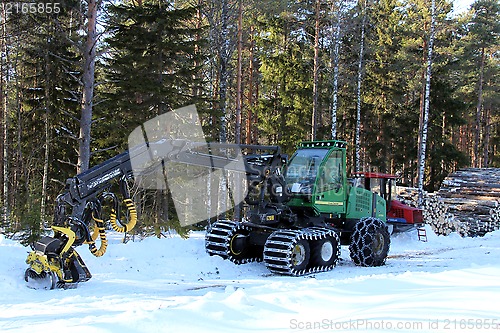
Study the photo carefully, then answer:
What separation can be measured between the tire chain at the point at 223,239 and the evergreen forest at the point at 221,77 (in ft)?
11.5

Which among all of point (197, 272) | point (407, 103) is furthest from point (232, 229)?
point (407, 103)

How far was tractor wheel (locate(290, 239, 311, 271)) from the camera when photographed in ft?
30.9

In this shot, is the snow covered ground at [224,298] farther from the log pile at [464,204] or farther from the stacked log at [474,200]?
the stacked log at [474,200]

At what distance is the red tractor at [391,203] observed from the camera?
14.6m

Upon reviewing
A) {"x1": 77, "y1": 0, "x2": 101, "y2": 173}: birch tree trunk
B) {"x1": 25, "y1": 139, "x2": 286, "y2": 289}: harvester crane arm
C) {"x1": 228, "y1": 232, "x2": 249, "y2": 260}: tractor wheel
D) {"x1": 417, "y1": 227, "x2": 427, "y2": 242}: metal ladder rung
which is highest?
{"x1": 77, "y1": 0, "x2": 101, "y2": 173}: birch tree trunk

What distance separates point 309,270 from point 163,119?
9.99m

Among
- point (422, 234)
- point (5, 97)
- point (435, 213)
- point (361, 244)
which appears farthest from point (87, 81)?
point (435, 213)

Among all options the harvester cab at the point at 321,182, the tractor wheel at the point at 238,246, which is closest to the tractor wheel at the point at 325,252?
the harvester cab at the point at 321,182

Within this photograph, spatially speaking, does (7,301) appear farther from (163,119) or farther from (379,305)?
(163,119)

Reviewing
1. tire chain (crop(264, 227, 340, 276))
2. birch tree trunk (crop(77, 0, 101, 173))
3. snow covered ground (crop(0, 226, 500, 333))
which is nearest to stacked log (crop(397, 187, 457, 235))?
snow covered ground (crop(0, 226, 500, 333))

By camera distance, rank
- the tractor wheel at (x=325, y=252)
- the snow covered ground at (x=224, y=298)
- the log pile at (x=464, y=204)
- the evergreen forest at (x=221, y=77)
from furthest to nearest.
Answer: the log pile at (x=464, y=204), the evergreen forest at (x=221, y=77), the tractor wheel at (x=325, y=252), the snow covered ground at (x=224, y=298)

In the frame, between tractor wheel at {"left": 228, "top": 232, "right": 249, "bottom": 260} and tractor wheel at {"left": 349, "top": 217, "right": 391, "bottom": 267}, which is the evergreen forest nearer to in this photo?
tractor wheel at {"left": 228, "top": 232, "right": 249, "bottom": 260}

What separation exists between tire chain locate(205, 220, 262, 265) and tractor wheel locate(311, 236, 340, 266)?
165 cm

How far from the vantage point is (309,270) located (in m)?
9.57
